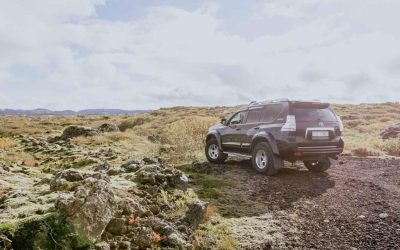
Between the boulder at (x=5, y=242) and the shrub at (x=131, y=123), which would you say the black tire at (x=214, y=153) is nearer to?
the boulder at (x=5, y=242)

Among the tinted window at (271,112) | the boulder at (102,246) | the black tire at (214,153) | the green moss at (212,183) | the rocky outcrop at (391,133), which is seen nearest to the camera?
the boulder at (102,246)

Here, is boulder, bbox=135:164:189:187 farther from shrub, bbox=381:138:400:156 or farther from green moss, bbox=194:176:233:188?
shrub, bbox=381:138:400:156

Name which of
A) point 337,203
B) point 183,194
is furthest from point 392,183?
point 183,194

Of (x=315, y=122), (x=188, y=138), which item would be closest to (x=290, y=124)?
(x=315, y=122)

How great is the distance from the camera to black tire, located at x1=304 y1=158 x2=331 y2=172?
12.9 meters

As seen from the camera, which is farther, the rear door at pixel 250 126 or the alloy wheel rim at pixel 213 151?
the alloy wheel rim at pixel 213 151

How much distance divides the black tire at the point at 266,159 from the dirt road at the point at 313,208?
0.24m

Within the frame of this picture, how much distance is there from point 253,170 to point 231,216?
14.8 feet

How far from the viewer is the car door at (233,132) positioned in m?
13.4

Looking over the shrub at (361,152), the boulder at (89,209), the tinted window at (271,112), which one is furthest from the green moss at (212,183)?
the shrub at (361,152)

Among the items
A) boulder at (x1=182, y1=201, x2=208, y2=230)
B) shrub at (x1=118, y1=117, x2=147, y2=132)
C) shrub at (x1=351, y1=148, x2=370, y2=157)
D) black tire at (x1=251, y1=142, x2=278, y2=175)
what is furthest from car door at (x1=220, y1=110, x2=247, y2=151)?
shrub at (x1=118, y1=117, x2=147, y2=132)

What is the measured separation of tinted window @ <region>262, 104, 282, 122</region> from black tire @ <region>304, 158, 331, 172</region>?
2.19 meters

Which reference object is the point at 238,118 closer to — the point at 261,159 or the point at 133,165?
the point at 261,159

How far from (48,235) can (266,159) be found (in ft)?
23.8
